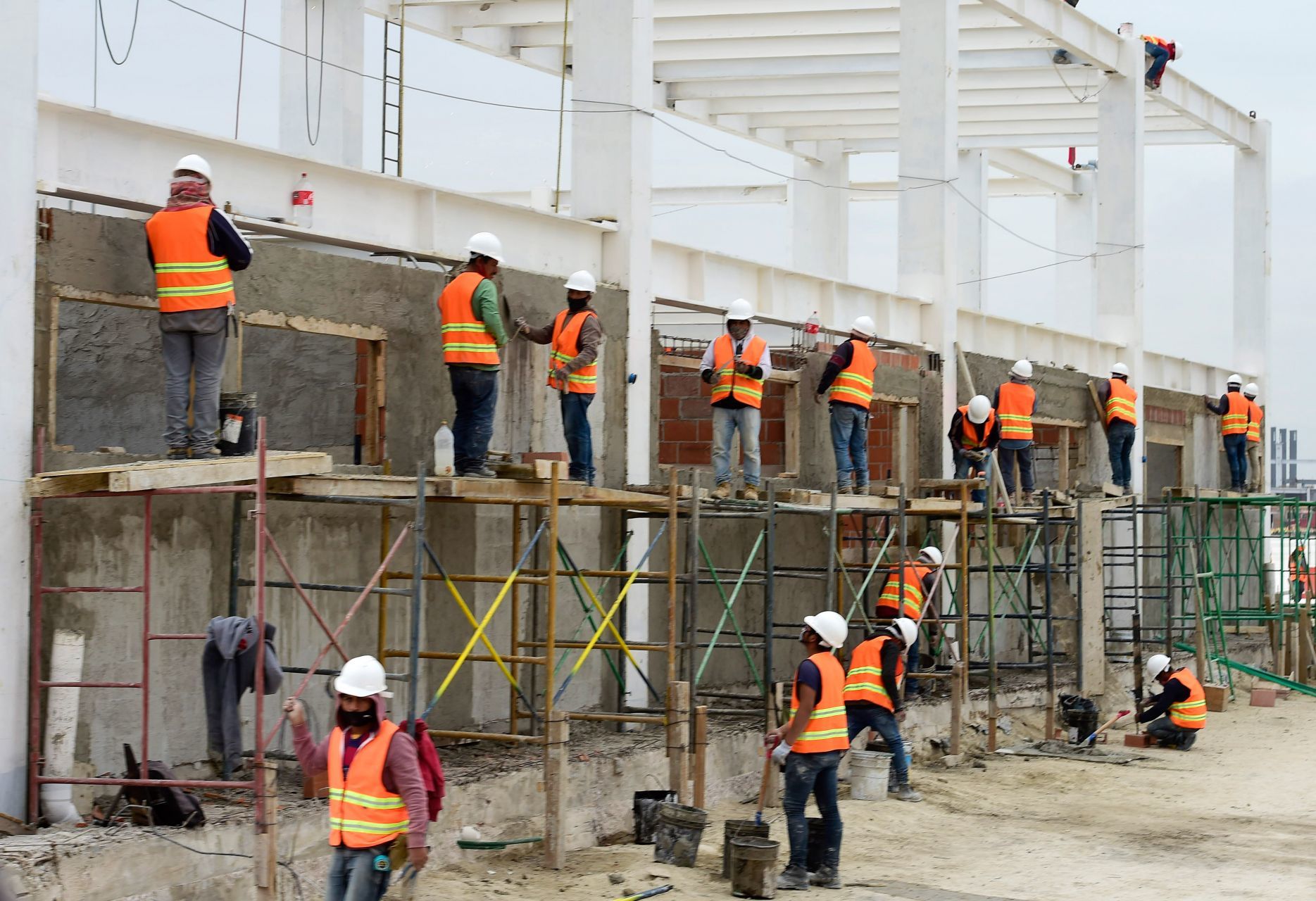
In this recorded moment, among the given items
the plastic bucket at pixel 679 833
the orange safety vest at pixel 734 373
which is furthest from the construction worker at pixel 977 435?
the plastic bucket at pixel 679 833

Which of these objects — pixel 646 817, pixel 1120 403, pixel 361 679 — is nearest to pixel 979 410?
pixel 1120 403

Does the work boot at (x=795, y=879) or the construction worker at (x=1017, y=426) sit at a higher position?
the construction worker at (x=1017, y=426)

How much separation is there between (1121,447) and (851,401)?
839 centimetres

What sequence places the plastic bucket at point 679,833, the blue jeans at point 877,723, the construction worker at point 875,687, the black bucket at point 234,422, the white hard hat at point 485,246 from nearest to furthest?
the black bucket at point 234,422 < the plastic bucket at point 679,833 < the white hard hat at point 485,246 < the construction worker at point 875,687 < the blue jeans at point 877,723

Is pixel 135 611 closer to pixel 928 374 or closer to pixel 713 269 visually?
pixel 713 269

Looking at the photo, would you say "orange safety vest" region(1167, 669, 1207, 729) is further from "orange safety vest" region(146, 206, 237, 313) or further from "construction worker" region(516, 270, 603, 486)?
"orange safety vest" region(146, 206, 237, 313)

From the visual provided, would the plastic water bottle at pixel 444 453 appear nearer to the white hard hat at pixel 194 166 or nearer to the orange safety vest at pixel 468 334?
the orange safety vest at pixel 468 334

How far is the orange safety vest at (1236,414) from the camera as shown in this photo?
2867 cm

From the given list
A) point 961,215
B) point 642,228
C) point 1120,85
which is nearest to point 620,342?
point 642,228

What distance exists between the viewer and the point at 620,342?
1565 cm

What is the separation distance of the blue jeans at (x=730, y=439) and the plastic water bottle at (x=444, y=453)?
441 centimetres

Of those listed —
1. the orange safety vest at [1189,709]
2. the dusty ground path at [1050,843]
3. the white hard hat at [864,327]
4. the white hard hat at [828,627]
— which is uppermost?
the white hard hat at [864,327]

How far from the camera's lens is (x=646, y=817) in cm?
1283

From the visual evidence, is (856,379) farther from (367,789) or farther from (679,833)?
(367,789)
